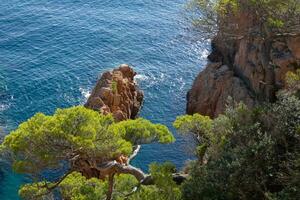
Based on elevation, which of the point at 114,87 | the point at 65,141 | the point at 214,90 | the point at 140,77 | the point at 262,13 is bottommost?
the point at 140,77

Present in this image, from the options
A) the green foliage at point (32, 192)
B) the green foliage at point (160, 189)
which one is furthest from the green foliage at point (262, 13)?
the green foliage at point (32, 192)

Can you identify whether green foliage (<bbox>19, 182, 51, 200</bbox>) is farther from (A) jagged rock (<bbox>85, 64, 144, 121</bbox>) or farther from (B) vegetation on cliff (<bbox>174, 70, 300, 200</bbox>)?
(A) jagged rock (<bbox>85, 64, 144, 121</bbox>)

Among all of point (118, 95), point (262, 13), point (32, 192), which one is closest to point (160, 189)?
point (32, 192)

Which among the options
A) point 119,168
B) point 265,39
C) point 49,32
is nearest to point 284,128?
point 119,168

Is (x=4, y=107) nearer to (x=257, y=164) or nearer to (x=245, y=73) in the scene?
(x=245, y=73)

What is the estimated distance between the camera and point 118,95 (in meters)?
52.4

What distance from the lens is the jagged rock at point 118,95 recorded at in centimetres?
5000

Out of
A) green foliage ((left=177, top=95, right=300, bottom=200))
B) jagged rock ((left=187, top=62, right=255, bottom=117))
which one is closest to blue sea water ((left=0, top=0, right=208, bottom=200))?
jagged rock ((left=187, top=62, right=255, bottom=117))

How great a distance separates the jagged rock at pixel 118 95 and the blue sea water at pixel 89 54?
5.31ft

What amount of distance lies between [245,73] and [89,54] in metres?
24.9

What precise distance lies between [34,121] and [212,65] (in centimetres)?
3188

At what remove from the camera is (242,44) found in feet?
160

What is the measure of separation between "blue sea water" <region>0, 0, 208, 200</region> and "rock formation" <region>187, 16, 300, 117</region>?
13.1ft

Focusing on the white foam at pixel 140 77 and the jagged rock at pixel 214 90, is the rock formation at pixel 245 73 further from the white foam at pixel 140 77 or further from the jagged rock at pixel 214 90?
the white foam at pixel 140 77
